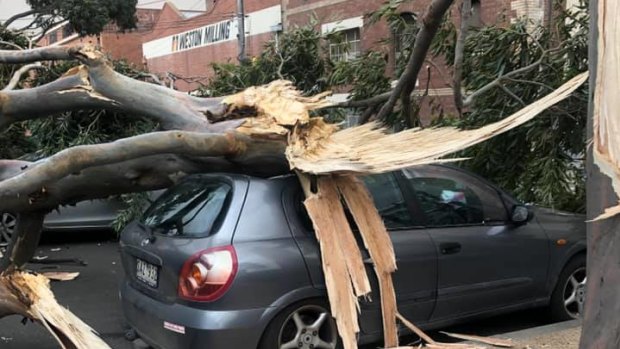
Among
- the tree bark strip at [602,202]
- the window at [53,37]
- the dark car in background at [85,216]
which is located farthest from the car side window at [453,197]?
the window at [53,37]

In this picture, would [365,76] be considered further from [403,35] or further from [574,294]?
[574,294]

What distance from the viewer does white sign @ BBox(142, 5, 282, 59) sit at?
2943 centimetres

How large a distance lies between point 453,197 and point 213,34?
104 ft

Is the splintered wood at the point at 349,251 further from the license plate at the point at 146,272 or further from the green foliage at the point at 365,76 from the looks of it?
the green foliage at the point at 365,76

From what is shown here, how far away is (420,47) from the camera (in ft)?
19.6

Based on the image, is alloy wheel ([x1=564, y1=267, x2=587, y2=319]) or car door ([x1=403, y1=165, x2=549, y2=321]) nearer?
car door ([x1=403, y1=165, x2=549, y2=321])

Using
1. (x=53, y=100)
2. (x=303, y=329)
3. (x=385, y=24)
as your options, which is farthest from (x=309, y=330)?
(x=385, y=24)

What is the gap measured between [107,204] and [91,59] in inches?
212

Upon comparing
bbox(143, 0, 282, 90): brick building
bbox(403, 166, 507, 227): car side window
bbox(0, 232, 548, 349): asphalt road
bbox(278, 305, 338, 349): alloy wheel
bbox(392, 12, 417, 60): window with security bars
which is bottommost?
bbox(0, 232, 548, 349): asphalt road

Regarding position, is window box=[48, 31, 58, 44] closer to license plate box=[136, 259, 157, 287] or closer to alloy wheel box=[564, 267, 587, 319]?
license plate box=[136, 259, 157, 287]

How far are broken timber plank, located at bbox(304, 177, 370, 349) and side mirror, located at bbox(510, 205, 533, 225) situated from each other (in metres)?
1.70

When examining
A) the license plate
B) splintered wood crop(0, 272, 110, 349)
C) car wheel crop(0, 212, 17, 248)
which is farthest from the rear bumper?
car wheel crop(0, 212, 17, 248)

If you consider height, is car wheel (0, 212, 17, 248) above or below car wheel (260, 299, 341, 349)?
below

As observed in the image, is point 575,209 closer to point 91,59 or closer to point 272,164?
point 272,164
